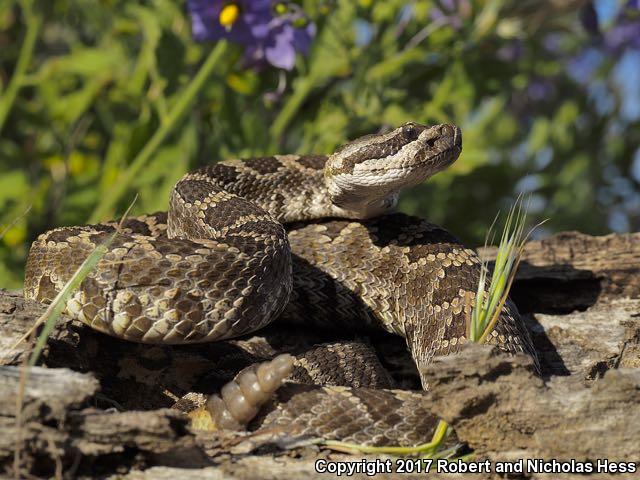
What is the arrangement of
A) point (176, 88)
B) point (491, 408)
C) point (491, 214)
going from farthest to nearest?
point (491, 214), point (176, 88), point (491, 408)

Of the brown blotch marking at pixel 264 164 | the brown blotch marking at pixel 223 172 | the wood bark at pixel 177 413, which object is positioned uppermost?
the brown blotch marking at pixel 264 164

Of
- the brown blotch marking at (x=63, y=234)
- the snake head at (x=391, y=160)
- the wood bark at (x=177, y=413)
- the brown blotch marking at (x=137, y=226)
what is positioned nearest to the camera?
the wood bark at (x=177, y=413)

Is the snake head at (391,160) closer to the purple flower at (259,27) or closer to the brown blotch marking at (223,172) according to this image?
the brown blotch marking at (223,172)

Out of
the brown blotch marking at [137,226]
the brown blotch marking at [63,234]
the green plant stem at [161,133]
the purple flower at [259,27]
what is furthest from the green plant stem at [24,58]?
the brown blotch marking at [63,234]

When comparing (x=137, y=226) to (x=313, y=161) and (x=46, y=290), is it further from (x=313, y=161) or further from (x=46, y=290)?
(x=313, y=161)

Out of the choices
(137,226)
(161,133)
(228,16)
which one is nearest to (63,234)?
(137,226)

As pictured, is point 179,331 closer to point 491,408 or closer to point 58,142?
point 491,408

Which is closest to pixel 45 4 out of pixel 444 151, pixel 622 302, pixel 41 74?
pixel 41 74
